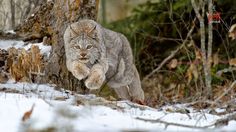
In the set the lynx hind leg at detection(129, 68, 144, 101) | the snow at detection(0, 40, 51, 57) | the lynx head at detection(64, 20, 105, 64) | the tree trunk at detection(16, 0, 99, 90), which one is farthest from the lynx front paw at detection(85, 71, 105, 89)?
the lynx hind leg at detection(129, 68, 144, 101)

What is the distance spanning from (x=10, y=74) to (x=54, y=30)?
0.77 m

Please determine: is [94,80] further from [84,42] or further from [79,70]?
[84,42]

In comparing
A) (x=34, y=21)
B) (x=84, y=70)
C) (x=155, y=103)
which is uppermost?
(x=34, y=21)

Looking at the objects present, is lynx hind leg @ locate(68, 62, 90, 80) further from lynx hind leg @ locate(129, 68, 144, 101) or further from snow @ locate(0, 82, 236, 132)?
lynx hind leg @ locate(129, 68, 144, 101)

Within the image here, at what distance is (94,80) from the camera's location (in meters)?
7.07

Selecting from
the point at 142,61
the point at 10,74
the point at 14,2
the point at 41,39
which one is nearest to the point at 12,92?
the point at 10,74

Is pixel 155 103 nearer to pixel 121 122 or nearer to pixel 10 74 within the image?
pixel 10 74

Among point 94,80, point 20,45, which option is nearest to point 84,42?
point 94,80

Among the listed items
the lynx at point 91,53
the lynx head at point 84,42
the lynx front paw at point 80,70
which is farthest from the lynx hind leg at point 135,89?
the lynx front paw at point 80,70

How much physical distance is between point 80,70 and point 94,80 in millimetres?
196

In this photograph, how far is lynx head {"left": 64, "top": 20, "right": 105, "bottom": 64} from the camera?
7.05 meters

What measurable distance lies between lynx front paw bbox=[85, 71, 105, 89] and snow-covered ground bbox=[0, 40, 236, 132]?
248 millimetres

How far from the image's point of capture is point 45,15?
311 inches

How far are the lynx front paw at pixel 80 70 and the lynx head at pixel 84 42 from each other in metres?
0.07
